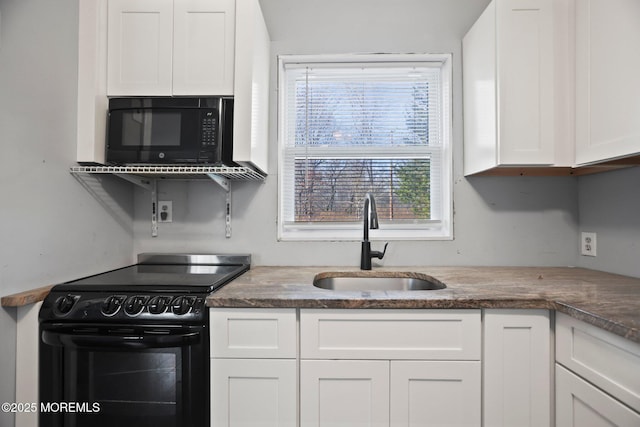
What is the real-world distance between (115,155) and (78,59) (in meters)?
0.46

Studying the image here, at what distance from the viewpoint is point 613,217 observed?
1605mm

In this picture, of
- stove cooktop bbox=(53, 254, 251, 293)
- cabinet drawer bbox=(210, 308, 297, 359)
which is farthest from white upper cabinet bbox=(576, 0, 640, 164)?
stove cooktop bbox=(53, 254, 251, 293)

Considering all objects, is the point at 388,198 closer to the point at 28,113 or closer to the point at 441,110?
the point at 441,110

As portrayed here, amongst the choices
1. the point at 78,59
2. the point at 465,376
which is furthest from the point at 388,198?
the point at 78,59

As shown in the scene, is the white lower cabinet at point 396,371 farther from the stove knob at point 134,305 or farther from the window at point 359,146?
the window at point 359,146

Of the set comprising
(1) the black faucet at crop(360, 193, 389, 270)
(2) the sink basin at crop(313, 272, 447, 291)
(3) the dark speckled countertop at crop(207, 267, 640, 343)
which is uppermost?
(1) the black faucet at crop(360, 193, 389, 270)

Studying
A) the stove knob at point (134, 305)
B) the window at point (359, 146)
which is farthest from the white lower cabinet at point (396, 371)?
the window at point (359, 146)

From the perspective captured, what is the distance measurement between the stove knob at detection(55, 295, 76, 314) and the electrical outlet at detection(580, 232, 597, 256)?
8.15ft

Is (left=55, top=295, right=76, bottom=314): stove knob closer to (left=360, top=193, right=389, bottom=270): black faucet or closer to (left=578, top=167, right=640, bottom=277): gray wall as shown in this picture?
(left=360, top=193, right=389, bottom=270): black faucet

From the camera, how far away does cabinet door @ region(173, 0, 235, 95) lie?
149 cm

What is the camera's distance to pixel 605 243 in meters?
1.67

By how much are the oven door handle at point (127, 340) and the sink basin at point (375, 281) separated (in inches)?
28.4

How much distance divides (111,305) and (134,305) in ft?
0.29

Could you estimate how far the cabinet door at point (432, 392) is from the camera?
3.85ft
